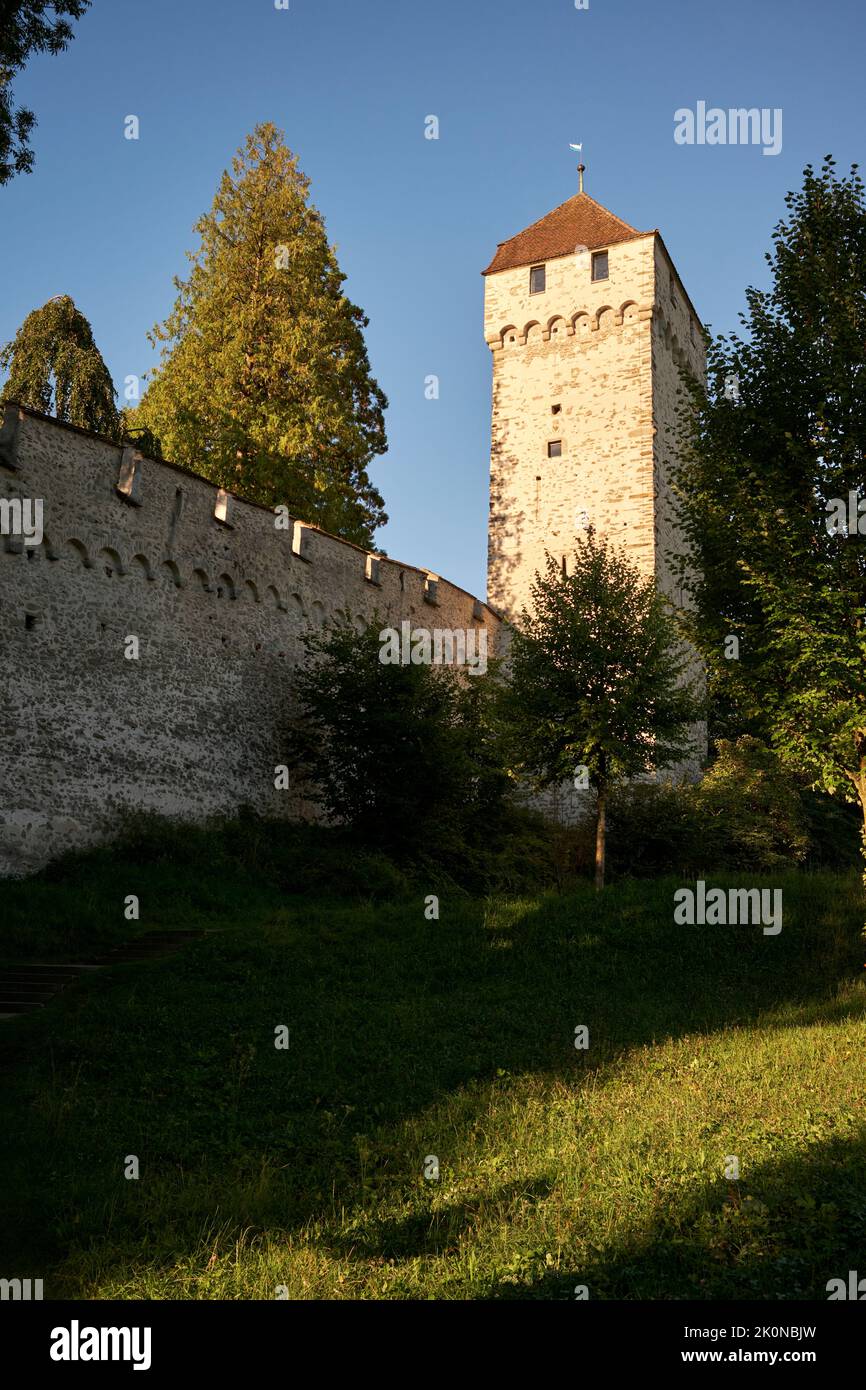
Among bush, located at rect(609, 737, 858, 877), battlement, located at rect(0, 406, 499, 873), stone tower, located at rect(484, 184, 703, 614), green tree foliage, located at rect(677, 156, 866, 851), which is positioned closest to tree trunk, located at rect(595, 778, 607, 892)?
bush, located at rect(609, 737, 858, 877)

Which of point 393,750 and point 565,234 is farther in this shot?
point 565,234

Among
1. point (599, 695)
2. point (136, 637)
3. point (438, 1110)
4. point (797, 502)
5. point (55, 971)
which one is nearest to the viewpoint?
point (438, 1110)

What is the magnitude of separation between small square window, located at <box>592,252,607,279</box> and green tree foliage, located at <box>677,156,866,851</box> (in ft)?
65.0

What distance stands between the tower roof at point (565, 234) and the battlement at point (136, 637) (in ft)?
53.9

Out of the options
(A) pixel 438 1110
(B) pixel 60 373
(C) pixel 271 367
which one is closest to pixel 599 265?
(C) pixel 271 367

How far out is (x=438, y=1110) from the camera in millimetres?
6676

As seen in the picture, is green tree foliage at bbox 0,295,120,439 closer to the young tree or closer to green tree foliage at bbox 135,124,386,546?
green tree foliage at bbox 135,124,386,546

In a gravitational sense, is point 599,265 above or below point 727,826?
above

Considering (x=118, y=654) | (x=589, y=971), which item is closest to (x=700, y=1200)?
(x=589, y=971)

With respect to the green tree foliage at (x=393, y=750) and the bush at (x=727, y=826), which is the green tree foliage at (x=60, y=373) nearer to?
the green tree foliage at (x=393, y=750)

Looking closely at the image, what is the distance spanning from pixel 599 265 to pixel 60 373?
16547mm

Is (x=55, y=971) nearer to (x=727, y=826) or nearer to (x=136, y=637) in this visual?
(x=136, y=637)

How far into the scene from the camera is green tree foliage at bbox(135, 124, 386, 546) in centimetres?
2466
